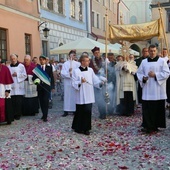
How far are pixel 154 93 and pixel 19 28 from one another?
10.3m

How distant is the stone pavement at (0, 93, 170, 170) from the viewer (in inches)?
200

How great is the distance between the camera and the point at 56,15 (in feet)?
67.0

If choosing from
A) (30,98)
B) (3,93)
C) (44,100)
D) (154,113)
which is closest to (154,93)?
(154,113)

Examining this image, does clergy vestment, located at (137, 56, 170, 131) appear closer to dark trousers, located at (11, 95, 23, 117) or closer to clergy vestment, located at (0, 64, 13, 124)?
clergy vestment, located at (0, 64, 13, 124)

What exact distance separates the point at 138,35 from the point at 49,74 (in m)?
2.62

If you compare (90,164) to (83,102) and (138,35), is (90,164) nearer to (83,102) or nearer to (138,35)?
(83,102)

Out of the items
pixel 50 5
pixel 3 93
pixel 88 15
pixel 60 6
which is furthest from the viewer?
pixel 88 15

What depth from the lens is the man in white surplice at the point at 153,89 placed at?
681cm

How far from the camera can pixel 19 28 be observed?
51.5ft

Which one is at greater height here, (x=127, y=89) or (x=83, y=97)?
(x=127, y=89)

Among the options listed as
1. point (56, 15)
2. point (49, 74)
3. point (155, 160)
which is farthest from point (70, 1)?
point (155, 160)

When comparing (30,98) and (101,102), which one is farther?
(30,98)

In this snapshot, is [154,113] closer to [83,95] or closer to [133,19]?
[83,95]

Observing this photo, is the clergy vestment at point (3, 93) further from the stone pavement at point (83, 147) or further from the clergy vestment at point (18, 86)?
the clergy vestment at point (18, 86)
